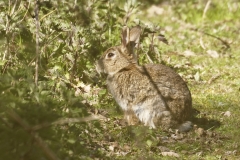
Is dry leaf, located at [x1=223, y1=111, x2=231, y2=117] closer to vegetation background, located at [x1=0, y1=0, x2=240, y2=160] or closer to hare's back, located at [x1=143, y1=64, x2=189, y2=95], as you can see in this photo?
vegetation background, located at [x1=0, y1=0, x2=240, y2=160]

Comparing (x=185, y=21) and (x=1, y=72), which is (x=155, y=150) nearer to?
(x=1, y=72)

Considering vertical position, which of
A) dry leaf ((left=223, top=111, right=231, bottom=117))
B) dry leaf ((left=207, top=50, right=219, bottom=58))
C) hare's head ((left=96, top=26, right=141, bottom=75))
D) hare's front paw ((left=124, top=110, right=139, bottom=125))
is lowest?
dry leaf ((left=223, top=111, right=231, bottom=117))

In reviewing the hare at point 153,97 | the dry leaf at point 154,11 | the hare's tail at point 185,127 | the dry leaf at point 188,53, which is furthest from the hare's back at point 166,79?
the dry leaf at point 154,11

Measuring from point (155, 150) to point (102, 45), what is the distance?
2.37 m

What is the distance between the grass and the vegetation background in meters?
0.01

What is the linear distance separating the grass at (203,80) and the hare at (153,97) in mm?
145

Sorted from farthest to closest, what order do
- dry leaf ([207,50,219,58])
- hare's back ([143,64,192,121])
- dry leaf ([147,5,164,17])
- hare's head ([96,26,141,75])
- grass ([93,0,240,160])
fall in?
dry leaf ([147,5,164,17]) < dry leaf ([207,50,219,58]) < hare's head ([96,26,141,75]) < hare's back ([143,64,192,121]) < grass ([93,0,240,160])

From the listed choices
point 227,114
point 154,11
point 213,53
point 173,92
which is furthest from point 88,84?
point 154,11

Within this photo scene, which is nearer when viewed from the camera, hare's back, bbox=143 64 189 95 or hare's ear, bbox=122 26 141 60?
hare's back, bbox=143 64 189 95

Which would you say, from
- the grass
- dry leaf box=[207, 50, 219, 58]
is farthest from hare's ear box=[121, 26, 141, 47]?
dry leaf box=[207, 50, 219, 58]

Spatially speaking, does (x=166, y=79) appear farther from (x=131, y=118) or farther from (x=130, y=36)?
(x=130, y=36)

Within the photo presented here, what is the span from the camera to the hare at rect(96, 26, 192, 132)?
242 inches

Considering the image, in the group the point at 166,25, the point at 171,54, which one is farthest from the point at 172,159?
the point at 166,25

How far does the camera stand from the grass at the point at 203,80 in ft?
18.9
